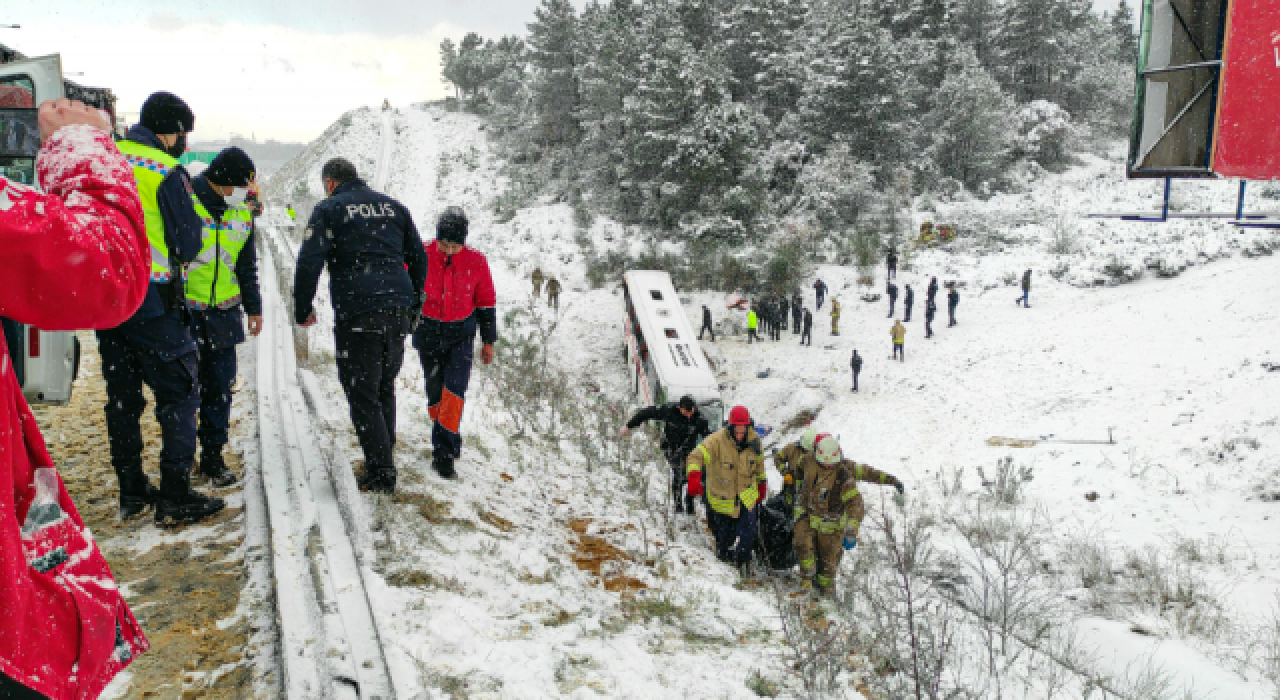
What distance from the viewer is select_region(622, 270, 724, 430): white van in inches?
560

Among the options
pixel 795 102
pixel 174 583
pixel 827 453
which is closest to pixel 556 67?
pixel 795 102

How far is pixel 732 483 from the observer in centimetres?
575

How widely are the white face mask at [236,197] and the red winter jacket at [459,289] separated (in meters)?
1.15

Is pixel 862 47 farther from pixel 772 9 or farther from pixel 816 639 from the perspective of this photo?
pixel 816 639

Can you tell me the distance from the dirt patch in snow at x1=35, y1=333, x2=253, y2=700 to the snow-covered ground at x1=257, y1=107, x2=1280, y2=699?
0.59 metres

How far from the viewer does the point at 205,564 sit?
310 cm

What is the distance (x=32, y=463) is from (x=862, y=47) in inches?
1362

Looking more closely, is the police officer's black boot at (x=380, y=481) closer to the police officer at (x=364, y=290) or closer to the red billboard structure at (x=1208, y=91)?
the police officer at (x=364, y=290)

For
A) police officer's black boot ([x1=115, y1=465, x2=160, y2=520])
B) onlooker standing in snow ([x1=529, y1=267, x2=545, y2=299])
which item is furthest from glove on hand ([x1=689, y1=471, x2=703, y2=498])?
onlooker standing in snow ([x1=529, y1=267, x2=545, y2=299])

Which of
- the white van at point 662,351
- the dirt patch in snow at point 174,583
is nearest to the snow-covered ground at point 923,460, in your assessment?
the dirt patch in snow at point 174,583

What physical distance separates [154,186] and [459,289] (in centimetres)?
184

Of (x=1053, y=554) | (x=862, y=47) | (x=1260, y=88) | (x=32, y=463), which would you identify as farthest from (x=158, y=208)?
(x=862, y=47)

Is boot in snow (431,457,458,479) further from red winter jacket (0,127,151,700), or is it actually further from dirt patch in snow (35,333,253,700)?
red winter jacket (0,127,151,700)

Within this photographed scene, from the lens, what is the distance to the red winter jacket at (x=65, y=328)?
37.2 inches
